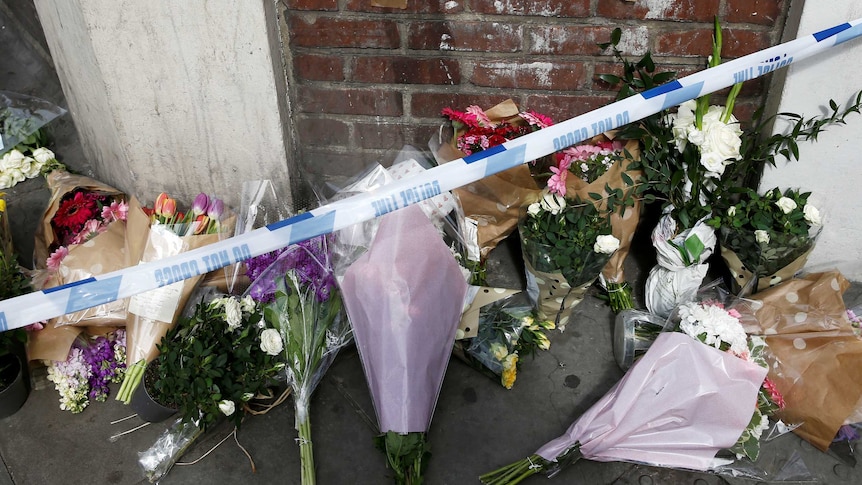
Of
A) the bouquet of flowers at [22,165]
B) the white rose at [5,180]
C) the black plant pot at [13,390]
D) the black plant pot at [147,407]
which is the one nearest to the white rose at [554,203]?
the black plant pot at [147,407]

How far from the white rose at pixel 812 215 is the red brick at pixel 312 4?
72.4 inches

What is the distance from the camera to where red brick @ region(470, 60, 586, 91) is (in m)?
2.60

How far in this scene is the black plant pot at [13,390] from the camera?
228cm

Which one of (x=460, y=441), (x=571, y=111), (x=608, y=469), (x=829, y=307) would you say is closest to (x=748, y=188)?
(x=829, y=307)

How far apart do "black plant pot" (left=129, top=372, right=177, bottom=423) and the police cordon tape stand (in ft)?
1.12

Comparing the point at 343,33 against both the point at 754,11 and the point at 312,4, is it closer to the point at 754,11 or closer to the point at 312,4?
the point at 312,4

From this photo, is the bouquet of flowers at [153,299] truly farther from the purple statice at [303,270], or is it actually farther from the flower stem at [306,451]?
the flower stem at [306,451]

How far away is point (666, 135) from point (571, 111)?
0.41 m

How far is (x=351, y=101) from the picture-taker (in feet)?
9.03

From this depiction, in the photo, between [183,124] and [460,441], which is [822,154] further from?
[183,124]

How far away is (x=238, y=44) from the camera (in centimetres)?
245

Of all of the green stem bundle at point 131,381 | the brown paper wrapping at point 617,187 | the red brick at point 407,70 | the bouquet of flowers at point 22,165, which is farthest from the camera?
the bouquet of flowers at point 22,165

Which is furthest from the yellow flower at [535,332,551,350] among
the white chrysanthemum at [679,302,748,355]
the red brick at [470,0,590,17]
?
the red brick at [470,0,590,17]

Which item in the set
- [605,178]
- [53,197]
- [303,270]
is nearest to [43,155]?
[53,197]
